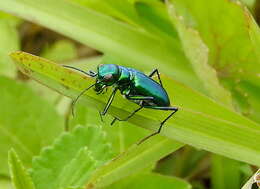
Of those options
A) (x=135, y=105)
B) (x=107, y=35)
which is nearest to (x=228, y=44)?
(x=107, y=35)

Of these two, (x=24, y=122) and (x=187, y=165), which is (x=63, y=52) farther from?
(x=187, y=165)

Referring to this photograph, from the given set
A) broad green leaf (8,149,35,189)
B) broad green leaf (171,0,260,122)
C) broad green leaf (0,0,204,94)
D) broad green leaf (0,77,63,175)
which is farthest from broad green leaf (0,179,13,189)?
broad green leaf (171,0,260,122)

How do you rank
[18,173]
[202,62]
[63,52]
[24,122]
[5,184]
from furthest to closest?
[63,52], [24,122], [5,184], [202,62], [18,173]

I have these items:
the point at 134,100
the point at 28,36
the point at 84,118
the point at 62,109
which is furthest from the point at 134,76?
the point at 28,36

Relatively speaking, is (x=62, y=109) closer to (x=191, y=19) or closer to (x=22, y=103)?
(x=22, y=103)

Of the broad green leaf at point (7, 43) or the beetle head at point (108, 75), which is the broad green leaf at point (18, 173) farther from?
the broad green leaf at point (7, 43)

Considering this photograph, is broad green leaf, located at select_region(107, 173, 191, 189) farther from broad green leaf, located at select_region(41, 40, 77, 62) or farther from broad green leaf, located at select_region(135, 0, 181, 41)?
broad green leaf, located at select_region(41, 40, 77, 62)
